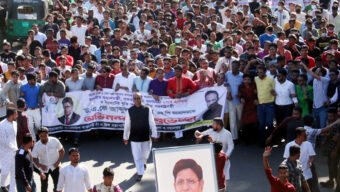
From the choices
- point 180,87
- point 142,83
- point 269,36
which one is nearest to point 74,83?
point 142,83

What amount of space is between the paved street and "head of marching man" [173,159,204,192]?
3495mm

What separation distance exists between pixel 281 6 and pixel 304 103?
26.7 feet

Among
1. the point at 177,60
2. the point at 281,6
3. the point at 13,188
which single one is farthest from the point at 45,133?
the point at 281,6

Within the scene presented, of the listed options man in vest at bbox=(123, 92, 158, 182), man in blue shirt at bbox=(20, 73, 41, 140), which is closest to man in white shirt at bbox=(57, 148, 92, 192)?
man in vest at bbox=(123, 92, 158, 182)

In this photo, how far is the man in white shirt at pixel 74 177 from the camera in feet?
30.5

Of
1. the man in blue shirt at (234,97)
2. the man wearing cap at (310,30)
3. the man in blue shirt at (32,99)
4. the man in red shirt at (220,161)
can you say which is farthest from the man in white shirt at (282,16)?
the man in red shirt at (220,161)

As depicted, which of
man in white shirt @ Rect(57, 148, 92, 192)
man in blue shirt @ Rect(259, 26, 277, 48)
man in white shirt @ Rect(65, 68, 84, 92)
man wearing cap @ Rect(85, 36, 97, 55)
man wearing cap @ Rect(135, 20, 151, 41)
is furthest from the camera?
man wearing cap @ Rect(135, 20, 151, 41)

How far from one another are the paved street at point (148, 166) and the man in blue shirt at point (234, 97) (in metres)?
0.48

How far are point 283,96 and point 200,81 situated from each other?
1910mm

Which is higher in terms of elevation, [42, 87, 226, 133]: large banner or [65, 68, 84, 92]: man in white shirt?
[65, 68, 84, 92]: man in white shirt

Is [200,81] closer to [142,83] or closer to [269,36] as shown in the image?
[142,83]

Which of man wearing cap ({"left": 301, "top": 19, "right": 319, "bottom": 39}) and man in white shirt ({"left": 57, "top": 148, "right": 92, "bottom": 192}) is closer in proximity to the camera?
man in white shirt ({"left": 57, "top": 148, "right": 92, "bottom": 192})

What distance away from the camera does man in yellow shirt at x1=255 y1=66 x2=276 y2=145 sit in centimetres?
1359

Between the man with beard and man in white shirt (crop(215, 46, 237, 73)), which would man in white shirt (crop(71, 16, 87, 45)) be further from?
the man with beard
